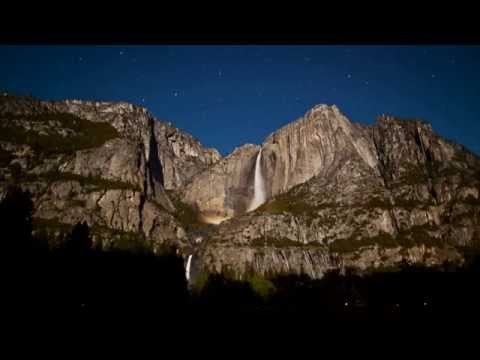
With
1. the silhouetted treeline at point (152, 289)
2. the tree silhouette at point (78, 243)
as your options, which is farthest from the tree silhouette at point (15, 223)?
the tree silhouette at point (78, 243)

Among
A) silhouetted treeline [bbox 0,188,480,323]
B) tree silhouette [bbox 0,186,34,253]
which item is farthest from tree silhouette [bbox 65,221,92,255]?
tree silhouette [bbox 0,186,34,253]

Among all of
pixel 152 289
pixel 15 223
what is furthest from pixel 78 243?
pixel 152 289

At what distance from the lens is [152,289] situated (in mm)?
98750

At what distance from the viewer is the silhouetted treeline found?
44.3 metres

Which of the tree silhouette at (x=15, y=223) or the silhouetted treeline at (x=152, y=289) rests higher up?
the tree silhouette at (x=15, y=223)

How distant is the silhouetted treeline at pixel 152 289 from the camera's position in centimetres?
4434

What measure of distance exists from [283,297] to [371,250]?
3243 inches

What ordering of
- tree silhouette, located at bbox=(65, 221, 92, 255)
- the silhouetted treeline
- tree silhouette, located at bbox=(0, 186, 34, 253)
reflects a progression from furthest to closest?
tree silhouette, located at bbox=(65, 221, 92, 255) → tree silhouette, located at bbox=(0, 186, 34, 253) → the silhouetted treeline

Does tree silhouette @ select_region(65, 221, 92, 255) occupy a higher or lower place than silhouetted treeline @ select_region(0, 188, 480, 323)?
higher

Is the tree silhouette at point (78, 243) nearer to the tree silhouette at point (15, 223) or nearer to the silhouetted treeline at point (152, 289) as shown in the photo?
Result: the silhouetted treeline at point (152, 289)

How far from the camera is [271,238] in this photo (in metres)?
200

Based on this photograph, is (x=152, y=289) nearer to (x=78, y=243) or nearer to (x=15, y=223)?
(x=78, y=243)

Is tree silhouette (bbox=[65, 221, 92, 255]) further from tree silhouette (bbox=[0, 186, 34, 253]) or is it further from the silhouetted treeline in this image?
tree silhouette (bbox=[0, 186, 34, 253])
